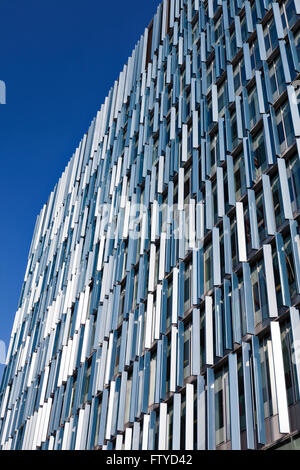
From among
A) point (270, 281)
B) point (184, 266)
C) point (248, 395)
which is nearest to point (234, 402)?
point (248, 395)

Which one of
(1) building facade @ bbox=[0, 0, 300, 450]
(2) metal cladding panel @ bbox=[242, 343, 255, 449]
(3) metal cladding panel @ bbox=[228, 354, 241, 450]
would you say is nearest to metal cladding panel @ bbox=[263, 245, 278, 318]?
(1) building facade @ bbox=[0, 0, 300, 450]

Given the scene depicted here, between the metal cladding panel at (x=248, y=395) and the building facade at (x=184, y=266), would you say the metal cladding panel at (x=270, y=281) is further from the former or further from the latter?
the metal cladding panel at (x=248, y=395)

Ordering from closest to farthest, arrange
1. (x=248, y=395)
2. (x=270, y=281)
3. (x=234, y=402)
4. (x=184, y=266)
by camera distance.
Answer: (x=248, y=395), (x=234, y=402), (x=270, y=281), (x=184, y=266)

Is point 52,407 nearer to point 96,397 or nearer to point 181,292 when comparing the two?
point 96,397

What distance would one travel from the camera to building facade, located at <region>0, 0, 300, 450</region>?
64.1ft

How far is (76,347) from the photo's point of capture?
3397 cm

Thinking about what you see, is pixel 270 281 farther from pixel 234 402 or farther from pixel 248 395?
pixel 234 402

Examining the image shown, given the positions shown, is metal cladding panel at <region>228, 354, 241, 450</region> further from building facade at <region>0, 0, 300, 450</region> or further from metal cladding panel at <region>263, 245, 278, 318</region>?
metal cladding panel at <region>263, 245, 278, 318</region>

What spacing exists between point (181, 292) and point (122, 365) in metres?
5.01

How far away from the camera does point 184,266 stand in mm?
26812

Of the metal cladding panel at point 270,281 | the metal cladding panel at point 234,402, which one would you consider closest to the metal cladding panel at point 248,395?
the metal cladding panel at point 234,402

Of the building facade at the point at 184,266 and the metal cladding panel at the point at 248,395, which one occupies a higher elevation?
the building facade at the point at 184,266

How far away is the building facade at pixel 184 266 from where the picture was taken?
1955 cm
